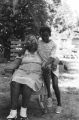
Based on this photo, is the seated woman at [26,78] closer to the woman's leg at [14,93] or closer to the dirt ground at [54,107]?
the woman's leg at [14,93]

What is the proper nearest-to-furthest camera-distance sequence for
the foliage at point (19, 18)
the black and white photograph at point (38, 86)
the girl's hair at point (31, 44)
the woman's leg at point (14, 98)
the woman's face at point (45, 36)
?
the woman's leg at point (14, 98) → the black and white photograph at point (38, 86) → the girl's hair at point (31, 44) → the woman's face at point (45, 36) → the foliage at point (19, 18)

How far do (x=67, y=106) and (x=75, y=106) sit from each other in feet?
0.50

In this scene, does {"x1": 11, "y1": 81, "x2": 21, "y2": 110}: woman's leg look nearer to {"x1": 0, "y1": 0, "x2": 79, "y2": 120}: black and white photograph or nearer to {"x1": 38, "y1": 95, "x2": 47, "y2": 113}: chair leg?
{"x1": 0, "y1": 0, "x2": 79, "y2": 120}: black and white photograph

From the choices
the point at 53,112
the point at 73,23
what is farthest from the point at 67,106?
the point at 73,23

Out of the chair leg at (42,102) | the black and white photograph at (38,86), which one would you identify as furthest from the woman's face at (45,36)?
the chair leg at (42,102)

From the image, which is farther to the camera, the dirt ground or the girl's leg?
the dirt ground

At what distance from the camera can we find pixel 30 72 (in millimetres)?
5004

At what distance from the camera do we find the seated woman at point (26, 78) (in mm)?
4672

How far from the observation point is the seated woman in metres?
4.67

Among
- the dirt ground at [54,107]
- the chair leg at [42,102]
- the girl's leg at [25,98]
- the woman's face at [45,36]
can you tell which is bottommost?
the dirt ground at [54,107]

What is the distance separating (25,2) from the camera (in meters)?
14.1

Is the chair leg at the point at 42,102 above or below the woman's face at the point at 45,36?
below

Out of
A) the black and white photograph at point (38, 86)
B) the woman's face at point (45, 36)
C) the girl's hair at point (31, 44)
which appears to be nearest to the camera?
the black and white photograph at point (38, 86)

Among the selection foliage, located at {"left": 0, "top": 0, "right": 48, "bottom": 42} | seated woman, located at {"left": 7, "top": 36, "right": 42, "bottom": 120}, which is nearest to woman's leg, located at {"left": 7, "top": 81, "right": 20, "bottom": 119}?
seated woman, located at {"left": 7, "top": 36, "right": 42, "bottom": 120}
